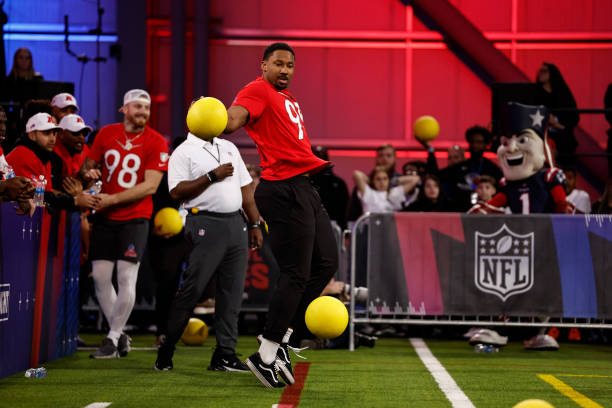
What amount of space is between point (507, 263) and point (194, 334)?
3152 mm

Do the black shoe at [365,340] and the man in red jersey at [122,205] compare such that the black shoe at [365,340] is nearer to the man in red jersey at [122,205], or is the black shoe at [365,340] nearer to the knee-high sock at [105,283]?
the man in red jersey at [122,205]

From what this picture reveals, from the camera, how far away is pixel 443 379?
658 centimetres

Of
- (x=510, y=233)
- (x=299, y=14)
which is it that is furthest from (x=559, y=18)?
(x=510, y=233)

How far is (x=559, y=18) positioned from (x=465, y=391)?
1266 cm

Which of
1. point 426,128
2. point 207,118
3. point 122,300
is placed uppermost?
point 426,128

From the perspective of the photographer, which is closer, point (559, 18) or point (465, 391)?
point (465, 391)

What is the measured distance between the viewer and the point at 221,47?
17203 mm

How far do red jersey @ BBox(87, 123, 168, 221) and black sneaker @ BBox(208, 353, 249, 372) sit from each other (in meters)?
1.60

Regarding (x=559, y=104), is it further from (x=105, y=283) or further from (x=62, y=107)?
(x=105, y=283)

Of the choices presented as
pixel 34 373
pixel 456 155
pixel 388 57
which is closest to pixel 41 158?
pixel 34 373

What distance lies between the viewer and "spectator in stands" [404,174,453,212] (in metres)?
10.7

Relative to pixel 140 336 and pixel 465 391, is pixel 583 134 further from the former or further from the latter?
pixel 465 391

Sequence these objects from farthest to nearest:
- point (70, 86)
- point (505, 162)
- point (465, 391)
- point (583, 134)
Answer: point (583, 134)
point (70, 86)
point (505, 162)
point (465, 391)

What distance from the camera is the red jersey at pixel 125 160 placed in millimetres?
7832
